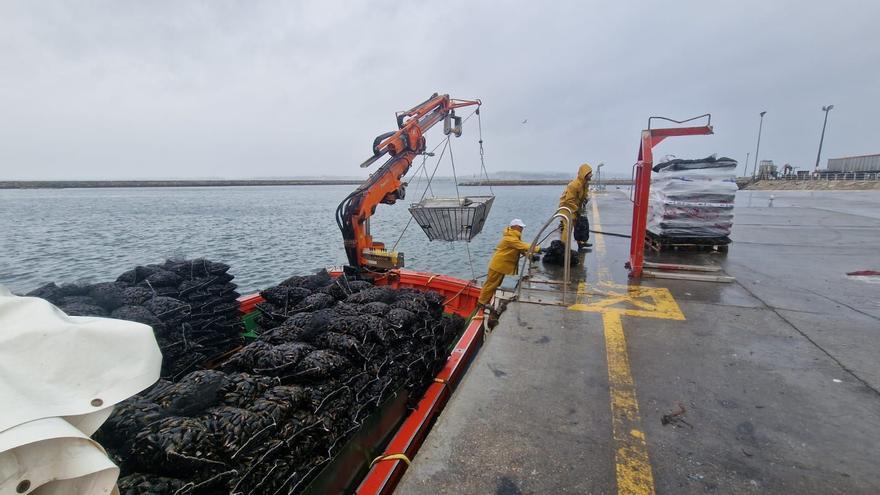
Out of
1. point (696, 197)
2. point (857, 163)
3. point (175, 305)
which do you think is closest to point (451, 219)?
point (175, 305)

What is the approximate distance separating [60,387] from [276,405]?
124 cm

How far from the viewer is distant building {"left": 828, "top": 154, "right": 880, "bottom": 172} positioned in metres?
39.2

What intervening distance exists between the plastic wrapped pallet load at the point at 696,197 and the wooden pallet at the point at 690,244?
0.09 metres

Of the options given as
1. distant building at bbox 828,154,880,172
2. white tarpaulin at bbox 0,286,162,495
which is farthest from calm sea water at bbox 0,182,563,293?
distant building at bbox 828,154,880,172

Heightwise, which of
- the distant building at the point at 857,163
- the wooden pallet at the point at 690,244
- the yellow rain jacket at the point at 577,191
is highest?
the distant building at the point at 857,163

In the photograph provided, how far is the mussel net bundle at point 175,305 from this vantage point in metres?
3.77

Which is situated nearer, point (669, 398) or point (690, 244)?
point (669, 398)

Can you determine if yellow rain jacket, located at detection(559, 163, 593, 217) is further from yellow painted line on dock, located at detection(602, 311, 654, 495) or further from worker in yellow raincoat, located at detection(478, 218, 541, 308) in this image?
yellow painted line on dock, located at detection(602, 311, 654, 495)

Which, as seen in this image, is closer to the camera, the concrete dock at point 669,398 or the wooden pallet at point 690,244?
the concrete dock at point 669,398

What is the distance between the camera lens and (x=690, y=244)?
738cm

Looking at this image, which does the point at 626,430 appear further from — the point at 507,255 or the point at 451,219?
the point at 451,219

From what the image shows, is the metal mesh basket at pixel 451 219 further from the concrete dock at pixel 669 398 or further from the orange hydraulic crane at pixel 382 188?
the concrete dock at pixel 669 398

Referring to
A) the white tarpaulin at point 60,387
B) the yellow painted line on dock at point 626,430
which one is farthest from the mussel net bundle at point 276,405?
the yellow painted line on dock at point 626,430

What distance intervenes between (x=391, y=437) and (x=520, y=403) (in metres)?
1.49
